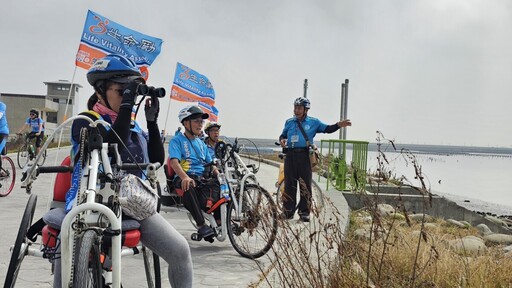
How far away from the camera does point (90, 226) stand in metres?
2.09

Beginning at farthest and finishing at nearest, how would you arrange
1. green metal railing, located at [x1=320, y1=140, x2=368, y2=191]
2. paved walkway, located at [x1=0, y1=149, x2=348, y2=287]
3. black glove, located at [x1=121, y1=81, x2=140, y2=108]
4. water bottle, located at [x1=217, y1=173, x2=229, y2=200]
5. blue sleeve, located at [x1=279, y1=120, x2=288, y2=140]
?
1. green metal railing, located at [x1=320, y1=140, x2=368, y2=191]
2. blue sleeve, located at [x1=279, y1=120, x2=288, y2=140]
3. water bottle, located at [x1=217, y1=173, x2=229, y2=200]
4. paved walkway, located at [x1=0, y1=149, x2=348, y2=287]
5. black glove, located at [x1=121, y1=81, x2=140, y2=108]

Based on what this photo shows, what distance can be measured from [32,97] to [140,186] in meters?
67.2

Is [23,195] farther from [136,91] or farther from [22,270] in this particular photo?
[136,91]

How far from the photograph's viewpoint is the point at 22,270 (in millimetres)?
4395

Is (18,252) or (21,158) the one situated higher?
(18,252)

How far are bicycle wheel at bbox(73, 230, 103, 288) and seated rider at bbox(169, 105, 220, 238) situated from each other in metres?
3.01

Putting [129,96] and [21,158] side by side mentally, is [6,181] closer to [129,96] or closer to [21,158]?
[21,158]

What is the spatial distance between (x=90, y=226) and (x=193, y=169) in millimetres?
3504

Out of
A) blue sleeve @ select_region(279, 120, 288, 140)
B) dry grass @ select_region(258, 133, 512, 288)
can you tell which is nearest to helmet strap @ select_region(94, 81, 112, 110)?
dry grass @ select_region(258, 133, 512, 288)

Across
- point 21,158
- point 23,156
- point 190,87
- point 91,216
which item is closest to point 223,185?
point 91,216

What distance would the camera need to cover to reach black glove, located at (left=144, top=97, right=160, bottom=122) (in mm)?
2785

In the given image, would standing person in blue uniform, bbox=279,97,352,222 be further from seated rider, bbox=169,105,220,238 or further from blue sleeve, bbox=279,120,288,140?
seated rider, bbox=169,105,220,238

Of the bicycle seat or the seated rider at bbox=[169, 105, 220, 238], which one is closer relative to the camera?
the bicycle seat

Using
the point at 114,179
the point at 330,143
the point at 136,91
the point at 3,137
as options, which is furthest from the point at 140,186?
the point at 330,143
